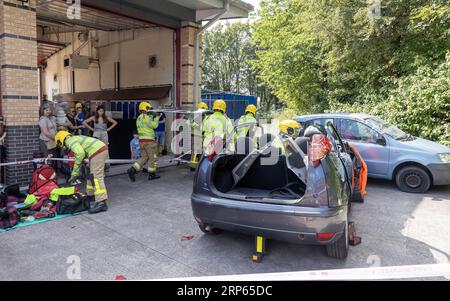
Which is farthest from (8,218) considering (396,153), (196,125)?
(396,153)

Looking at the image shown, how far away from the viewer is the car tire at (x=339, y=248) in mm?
3490

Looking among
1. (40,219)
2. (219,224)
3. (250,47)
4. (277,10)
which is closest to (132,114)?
(40,219)

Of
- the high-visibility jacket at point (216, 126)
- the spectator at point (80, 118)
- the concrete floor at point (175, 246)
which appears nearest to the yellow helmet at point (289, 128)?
the concrete floor at point (175, 246)

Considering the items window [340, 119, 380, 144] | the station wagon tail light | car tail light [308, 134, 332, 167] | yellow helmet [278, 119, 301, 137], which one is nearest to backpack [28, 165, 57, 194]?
yellow helmet [278, 119, 301, 137]

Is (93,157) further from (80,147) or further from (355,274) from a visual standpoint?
(355,274)

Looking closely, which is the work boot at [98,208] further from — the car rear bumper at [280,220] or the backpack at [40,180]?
the car rear bumper at [280,220]

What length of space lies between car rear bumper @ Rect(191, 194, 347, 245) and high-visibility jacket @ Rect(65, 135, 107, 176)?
268 centimetres

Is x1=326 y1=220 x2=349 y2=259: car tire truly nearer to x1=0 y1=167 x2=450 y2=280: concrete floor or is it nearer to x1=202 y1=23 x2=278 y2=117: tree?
x1=0 y1=167 x2=450 y2=280: concrete floor

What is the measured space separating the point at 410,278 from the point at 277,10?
59.1 feet

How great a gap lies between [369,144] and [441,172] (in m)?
1.38

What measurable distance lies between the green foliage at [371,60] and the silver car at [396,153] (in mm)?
2417

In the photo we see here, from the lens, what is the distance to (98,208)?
528 cm

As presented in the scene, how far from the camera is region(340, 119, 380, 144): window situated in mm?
6887
